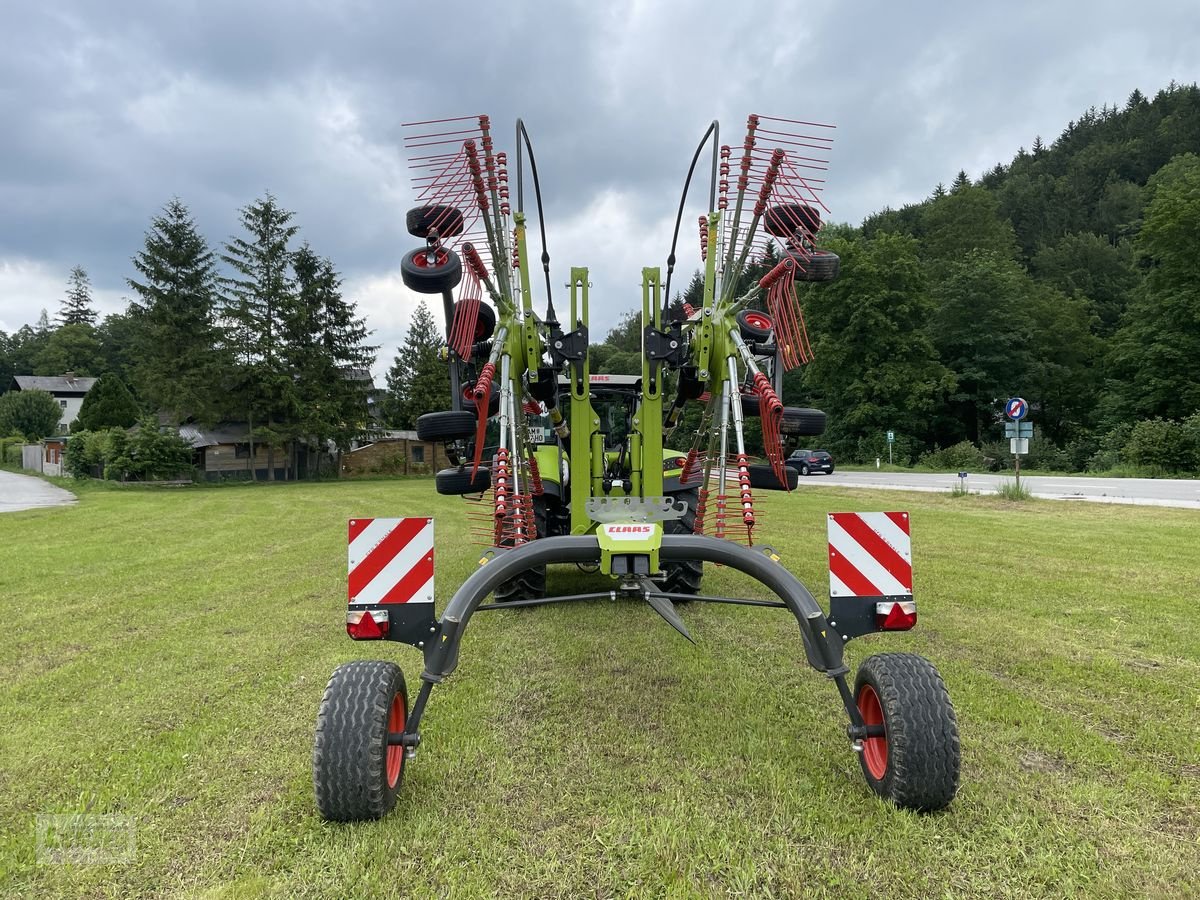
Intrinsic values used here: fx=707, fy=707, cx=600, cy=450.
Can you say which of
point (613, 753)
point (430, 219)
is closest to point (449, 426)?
point (430, 219)

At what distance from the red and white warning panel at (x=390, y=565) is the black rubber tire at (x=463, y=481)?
1845 mm

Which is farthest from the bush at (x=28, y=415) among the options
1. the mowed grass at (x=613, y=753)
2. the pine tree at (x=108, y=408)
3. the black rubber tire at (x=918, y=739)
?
the black rubber tire at (x=918, y=739)

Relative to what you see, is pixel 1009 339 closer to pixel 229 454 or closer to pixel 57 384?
pixel 229 454

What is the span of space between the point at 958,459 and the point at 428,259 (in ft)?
112

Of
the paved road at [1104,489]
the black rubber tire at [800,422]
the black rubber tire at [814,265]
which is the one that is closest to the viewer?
the black rubber tire at [814,265]

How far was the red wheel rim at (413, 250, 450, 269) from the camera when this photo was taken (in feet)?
12.6

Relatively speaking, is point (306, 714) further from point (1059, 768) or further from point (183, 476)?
point (183, 476)

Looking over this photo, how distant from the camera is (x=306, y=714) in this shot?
3.70 meters

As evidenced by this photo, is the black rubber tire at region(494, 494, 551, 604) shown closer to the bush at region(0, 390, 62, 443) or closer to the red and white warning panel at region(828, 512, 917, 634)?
the red and white warning panel at region(828, 512, 917, 634)

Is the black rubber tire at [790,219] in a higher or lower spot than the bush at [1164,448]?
higher

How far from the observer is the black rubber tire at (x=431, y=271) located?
12.4 ft

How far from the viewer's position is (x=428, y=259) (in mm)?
3887

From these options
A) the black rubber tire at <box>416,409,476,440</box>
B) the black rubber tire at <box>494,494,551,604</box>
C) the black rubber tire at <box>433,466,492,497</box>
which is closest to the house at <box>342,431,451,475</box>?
the black rubber tire at <box>494,494,551,604</box>

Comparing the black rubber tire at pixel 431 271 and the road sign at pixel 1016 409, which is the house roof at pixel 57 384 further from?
the black rubber tire at pixel 431 271
